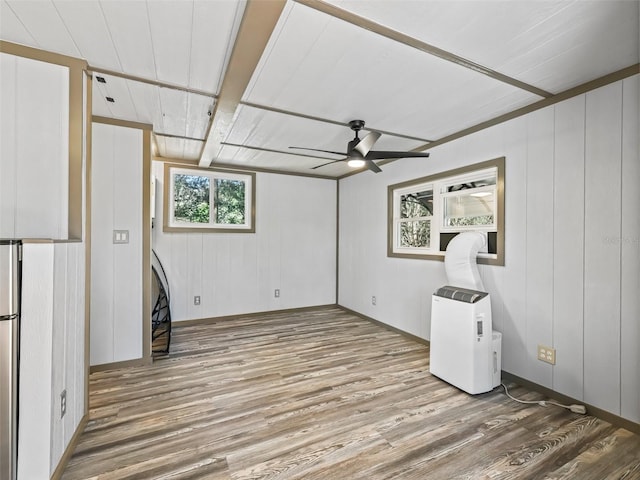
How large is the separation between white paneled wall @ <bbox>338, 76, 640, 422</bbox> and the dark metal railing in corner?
152 inches

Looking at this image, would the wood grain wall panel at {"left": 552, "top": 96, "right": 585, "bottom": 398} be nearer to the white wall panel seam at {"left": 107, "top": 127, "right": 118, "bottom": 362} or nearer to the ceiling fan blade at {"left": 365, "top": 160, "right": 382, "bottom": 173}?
the ceiling fan blade at {"left": 365, "top": 160, "right": 382, "bottom": 173}

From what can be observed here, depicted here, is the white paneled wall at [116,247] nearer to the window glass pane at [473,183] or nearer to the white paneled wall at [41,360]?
the white paneled wall at [41,360]

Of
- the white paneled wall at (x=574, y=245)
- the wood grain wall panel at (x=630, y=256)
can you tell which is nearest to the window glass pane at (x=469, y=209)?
the white paneled wall at (x=574, y=245)

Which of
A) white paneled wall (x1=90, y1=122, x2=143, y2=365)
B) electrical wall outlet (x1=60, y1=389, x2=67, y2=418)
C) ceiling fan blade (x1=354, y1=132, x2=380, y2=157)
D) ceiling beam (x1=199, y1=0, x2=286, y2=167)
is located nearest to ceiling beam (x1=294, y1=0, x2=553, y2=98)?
ceiling beam (x1=199, y1=0, x2=286, y2=167)

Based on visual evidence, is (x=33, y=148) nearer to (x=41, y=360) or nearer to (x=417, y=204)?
(x=41, y=360)

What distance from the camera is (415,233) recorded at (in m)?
3.99

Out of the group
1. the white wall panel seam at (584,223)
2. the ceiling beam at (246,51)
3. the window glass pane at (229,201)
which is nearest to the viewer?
the ceiling beam at (246,51)

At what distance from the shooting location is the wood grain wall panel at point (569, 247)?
7.50ft

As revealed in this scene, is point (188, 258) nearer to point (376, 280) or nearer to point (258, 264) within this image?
point (258, 264)

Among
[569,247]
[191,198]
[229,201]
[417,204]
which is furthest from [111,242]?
[569,247]

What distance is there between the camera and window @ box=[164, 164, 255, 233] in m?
4.45

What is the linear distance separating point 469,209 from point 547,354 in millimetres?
1563

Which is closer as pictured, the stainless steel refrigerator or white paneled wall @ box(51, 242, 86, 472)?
the stainless steel refrigerator

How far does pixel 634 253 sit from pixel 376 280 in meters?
2.99
